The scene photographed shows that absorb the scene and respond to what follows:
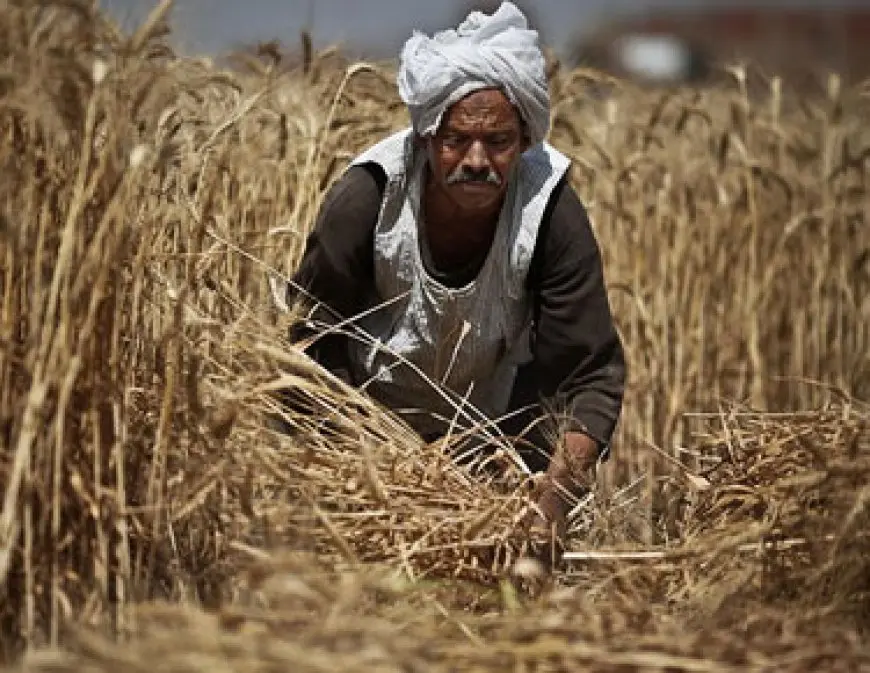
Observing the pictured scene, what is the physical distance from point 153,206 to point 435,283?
625 mm

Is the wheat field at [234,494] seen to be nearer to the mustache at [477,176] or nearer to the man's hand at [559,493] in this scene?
the man's hand at [559,493]

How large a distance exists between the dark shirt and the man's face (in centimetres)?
18

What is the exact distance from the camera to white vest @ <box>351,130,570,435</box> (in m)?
3.05

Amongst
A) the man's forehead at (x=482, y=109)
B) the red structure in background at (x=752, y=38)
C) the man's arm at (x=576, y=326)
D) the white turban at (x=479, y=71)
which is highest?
the red structure in background at (x=752, y=38)

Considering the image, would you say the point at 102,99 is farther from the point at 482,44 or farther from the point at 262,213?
the point at 262,213

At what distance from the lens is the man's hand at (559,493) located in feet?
9.11

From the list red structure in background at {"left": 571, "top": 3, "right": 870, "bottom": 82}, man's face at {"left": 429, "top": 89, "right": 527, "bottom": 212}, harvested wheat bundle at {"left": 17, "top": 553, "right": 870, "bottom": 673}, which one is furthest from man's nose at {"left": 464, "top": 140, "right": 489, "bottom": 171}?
red structure in background at {"left": 571, "top": 3, "right": 870, "bottom": 82}

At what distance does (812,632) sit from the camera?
225 centimetres

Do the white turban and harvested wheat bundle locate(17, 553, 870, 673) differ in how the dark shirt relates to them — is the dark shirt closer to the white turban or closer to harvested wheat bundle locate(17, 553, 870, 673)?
the white turban

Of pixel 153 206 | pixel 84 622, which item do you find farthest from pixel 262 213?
pixel 84 622

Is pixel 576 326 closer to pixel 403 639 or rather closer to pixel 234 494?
pixel 234 494

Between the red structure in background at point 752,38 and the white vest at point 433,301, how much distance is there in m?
1.77

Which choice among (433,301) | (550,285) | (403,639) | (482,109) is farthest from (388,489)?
(403,639)

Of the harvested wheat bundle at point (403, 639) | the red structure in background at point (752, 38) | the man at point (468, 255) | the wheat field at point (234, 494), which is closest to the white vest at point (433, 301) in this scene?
the man at point (468, 255)
